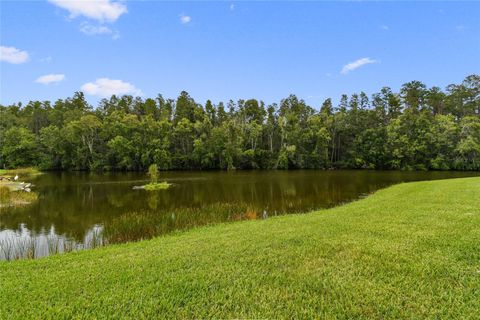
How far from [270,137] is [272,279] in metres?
58.3

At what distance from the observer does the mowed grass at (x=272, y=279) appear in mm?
4004

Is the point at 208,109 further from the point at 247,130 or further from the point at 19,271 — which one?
the point at 19,271

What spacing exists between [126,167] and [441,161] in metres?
59.7

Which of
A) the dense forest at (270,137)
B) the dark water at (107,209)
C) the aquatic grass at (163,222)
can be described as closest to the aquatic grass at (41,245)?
the dark water at (107,209)

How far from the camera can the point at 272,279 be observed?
490cm

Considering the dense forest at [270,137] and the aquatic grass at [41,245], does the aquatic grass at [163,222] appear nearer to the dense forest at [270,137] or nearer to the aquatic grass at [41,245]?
the aquatic grass at [41,245]

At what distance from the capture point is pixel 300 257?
5.89 metres

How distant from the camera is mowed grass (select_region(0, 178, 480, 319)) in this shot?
13.1 feet

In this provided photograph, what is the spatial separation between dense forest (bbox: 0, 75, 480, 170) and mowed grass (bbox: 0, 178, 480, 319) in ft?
162

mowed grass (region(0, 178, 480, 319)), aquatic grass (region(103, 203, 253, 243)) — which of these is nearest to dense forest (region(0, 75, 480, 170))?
aquatic grass (region(103, 203, 253, 243))

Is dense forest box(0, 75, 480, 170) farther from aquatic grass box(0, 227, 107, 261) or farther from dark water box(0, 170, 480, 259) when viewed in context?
aquatic grass box(0, 227, 107, 261)

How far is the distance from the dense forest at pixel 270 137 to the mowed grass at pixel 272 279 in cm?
4945

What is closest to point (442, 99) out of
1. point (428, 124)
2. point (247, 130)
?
point (428, 124)

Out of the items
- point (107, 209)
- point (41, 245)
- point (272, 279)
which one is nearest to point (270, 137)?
point (107, 209)
